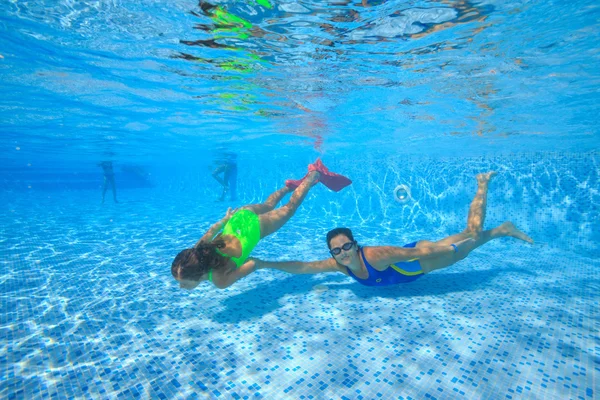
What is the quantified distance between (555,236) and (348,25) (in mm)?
14193

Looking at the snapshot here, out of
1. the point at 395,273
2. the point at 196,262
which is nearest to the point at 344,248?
the point at 395,273

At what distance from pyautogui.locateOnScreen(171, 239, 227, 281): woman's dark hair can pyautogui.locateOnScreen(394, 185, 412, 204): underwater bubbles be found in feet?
53.6

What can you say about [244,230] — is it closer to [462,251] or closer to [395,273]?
[395,273]

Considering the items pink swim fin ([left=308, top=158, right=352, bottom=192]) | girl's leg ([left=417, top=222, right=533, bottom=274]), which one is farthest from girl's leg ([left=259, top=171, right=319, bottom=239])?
girl's leg ([left=417, top=222, right=533, bottom=274])

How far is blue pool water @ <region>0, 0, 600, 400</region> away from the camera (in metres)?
3.94

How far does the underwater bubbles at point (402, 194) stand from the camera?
1847cm

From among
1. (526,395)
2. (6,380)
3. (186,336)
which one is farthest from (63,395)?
(526,395)

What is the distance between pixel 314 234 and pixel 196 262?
9.25 meters

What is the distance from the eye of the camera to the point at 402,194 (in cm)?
1881

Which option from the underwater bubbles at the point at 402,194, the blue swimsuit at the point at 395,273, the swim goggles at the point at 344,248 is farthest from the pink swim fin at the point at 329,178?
the underwater bubbles at the point at 402,194

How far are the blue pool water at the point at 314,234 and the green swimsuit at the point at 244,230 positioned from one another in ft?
4.34

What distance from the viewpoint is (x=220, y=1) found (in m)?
5.70

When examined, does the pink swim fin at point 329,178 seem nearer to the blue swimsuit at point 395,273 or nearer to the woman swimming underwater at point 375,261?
the woman swimming underwater at point 375,261

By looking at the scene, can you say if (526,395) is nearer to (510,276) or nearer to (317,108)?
(510,276)
